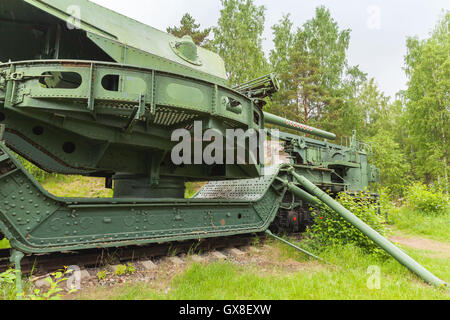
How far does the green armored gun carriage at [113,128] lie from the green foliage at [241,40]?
38.8 feet

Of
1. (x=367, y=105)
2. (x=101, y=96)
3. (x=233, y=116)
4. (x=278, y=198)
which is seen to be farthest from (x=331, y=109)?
(x=101, y=96)

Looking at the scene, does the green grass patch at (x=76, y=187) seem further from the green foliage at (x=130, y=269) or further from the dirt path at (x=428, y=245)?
the dirt path at (x=428, y=245)

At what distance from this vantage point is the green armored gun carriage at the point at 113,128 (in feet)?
11.0

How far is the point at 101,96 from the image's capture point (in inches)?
136

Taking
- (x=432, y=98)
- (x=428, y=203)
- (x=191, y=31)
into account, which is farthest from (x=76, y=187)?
(x=432, y=98)

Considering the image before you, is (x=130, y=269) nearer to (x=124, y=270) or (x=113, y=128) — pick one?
(x=124, y=270)

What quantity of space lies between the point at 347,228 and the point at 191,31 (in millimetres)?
18664

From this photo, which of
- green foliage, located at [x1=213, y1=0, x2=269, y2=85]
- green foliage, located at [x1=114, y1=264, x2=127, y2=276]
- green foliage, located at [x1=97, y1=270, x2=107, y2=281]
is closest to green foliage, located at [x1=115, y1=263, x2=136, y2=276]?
green foliage, located at [x1=114, y1=264, x2=127, y2=276]

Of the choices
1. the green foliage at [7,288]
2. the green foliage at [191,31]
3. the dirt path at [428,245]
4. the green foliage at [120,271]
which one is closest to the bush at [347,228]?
the dirt path at [428,245]

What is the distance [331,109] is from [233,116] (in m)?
18.5

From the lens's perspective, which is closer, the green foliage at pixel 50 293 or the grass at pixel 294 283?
the green foliage at pixel 50 293

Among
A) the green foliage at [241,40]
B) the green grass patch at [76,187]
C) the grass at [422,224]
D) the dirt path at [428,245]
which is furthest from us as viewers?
the green foliage at [241,40]

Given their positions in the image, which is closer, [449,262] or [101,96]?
[101,96]
